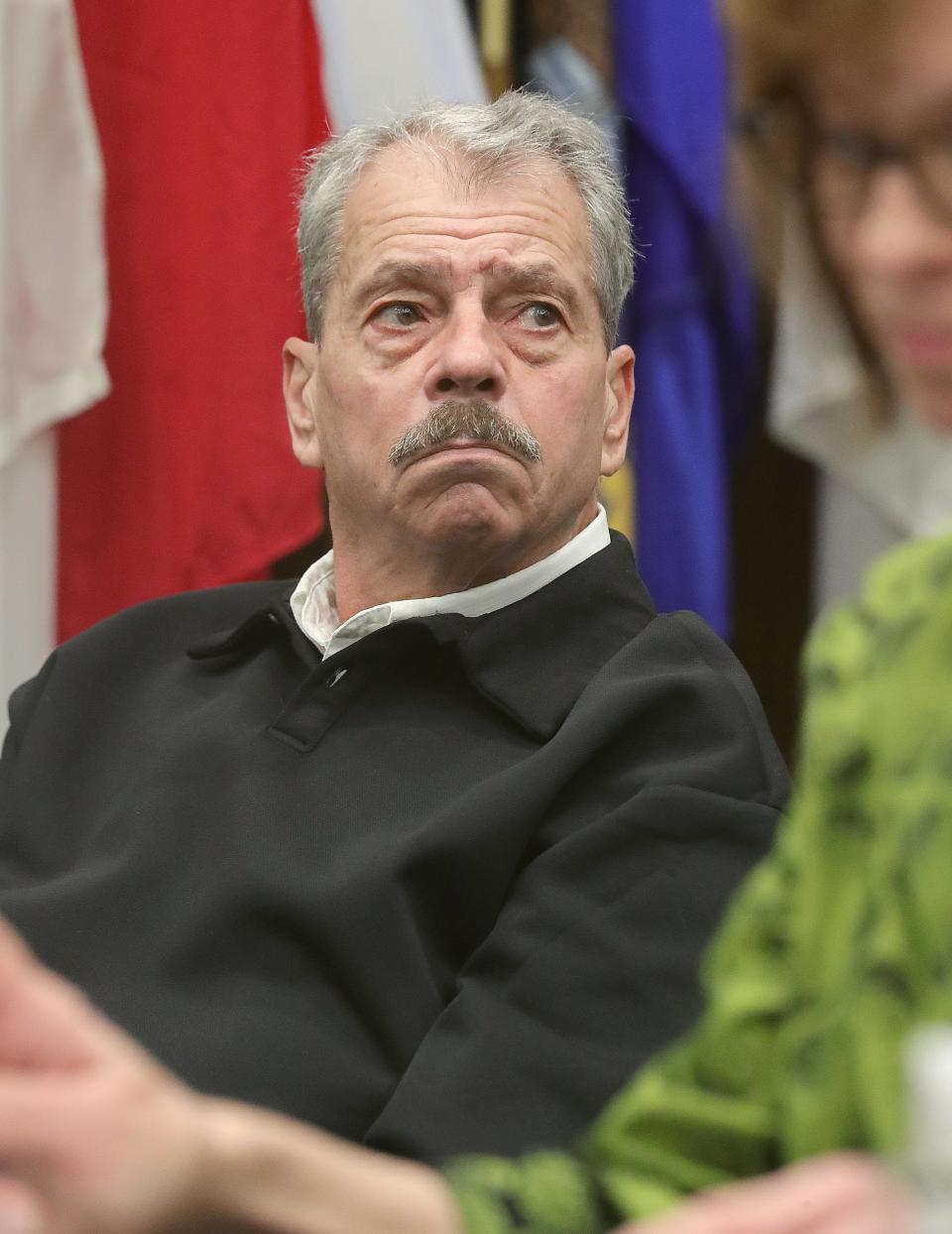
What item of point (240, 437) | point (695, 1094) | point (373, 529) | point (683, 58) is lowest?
point (240, 437)

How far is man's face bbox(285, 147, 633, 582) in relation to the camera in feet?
4.83

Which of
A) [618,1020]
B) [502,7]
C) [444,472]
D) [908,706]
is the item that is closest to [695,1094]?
[908,706]

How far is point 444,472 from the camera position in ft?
4.82

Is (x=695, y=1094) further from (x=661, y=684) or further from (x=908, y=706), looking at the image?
(x=661, y=684)

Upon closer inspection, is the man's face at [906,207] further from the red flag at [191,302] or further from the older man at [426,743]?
the red flag at [191,302]

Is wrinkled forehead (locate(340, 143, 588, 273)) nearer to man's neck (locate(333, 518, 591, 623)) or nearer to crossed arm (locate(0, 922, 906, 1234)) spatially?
man's neck (locate(333, 518, 591, 623))

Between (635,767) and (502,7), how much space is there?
131cm

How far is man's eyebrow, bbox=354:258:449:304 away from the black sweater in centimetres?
30

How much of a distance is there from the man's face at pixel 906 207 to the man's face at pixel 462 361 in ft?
2.70

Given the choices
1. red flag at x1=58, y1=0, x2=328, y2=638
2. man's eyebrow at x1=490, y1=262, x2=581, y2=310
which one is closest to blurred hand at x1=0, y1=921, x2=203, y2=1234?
man's eyebrow at x1=490, y1=262, x2=581, y2=310

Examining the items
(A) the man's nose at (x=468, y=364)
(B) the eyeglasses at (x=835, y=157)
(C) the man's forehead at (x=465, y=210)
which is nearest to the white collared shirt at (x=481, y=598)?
(A) the man's nose at (x=468, y=364)

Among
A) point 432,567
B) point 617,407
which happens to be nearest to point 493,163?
point 617,407

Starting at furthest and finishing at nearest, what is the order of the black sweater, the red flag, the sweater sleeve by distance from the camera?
the red flag, the black sweater, the sweater sleeve

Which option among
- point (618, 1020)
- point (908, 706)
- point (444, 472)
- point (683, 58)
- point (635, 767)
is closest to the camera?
point (908, 706)
